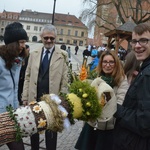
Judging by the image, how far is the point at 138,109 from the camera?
210 centimetres

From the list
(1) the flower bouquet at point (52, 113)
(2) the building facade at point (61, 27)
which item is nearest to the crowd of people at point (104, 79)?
(1) the flower bouquet at point (52, 113)

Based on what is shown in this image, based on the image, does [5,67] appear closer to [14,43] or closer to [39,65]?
[14,43]

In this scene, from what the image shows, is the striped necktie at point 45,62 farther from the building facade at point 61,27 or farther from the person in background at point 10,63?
the building facade at point 61,27

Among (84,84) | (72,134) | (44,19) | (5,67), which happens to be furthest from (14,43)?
(44,19)

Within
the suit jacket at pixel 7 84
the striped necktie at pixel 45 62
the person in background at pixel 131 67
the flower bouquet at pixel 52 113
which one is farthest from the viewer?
the striped necktie at pixel 45 62

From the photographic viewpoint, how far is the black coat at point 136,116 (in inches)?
80.2

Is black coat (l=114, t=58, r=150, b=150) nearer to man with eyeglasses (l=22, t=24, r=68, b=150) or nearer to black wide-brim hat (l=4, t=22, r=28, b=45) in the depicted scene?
black wide-brim hat (l=4, t=22, r=28, b=45)

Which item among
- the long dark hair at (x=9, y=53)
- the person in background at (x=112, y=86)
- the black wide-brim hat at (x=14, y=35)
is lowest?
the person in background at (x=112, y=86)

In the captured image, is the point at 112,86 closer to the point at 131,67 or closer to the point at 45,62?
the point at 131,67

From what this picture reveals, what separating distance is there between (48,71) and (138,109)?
80.8 inches

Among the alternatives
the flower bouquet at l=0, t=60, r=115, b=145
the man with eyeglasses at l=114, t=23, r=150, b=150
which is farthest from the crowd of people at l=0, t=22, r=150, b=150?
the flower bouquet at l=0, t=60, r=115, b=145

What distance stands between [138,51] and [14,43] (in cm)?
145

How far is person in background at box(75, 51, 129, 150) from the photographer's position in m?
3.54

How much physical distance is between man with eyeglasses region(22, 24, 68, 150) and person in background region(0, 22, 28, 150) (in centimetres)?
72
